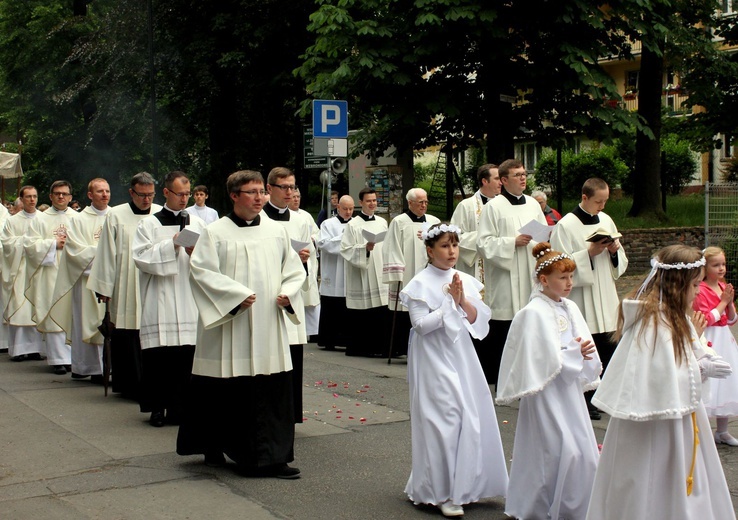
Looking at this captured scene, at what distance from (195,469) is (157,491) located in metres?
0.59

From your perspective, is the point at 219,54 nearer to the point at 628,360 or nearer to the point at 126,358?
the point at 126,358

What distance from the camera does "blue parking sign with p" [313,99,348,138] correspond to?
15.7 meters

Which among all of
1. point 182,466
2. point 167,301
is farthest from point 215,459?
point 167,301

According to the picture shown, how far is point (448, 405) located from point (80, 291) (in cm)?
650

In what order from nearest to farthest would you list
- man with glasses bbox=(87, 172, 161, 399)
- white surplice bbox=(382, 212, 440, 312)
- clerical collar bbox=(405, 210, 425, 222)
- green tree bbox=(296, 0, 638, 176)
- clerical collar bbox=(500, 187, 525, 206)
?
man with glasses bbox=(87, 172, 161, 399)
clerical collar bbox=(500, 187, 525, 206)
clerical collar bbox=(405, 210, 425, 222)
white surplice bbox=(382, 212, 440, 312)
green tree bbox=(296, 0, 638, 176)

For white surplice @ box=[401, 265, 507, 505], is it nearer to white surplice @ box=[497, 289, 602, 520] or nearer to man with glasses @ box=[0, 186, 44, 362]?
white surplice @ box=[497, 289, 602, 520]

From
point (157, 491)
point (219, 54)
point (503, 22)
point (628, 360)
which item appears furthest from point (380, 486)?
point (219, 54)

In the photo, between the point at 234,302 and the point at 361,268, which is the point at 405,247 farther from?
the point at 234,302

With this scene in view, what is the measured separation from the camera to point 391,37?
19.9m

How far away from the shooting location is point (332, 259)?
15500 millimetres

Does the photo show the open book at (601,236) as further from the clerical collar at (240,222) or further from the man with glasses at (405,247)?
the man with glasses at (405,247)

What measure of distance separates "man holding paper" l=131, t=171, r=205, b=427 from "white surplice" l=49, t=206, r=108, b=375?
8.55ft

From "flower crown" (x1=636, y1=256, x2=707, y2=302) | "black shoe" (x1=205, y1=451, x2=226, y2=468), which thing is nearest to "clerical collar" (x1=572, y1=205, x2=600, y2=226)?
"black shoe" (x1=205, y1=451, x2=226, y2=468)

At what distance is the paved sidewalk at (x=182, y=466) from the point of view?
6461 mm
